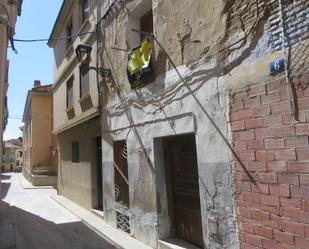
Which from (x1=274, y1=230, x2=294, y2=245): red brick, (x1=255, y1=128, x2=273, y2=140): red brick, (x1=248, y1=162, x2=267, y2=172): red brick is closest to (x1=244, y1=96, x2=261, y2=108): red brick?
(x1=255, y1=128, x2=273, y2=140): red brick

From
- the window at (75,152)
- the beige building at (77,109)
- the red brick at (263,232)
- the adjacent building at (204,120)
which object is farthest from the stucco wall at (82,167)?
the red brick at (263,232)

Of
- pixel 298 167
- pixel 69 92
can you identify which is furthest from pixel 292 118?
pixel 69 92

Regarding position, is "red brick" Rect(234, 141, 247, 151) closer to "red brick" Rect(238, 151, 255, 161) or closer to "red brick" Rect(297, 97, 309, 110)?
"red brick" Rect(238, 151, 255, 161)

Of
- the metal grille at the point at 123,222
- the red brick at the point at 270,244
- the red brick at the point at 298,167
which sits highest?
the red brick at the point at 298,167

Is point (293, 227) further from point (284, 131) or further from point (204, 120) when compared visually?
point (204, 120)

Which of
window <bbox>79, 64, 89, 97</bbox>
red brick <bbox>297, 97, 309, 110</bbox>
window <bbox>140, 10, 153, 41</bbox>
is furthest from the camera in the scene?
window <bbox>79, 64, 89, 97</bbox>

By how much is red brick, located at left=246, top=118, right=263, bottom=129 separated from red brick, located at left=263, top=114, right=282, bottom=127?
58mm

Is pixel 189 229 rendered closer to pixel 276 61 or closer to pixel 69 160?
pixel 276 61

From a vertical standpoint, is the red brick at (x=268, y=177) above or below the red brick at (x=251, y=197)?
above

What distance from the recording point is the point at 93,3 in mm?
9188

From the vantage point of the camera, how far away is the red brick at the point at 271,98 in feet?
11.1

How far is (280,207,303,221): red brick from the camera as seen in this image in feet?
10.4

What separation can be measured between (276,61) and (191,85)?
62.1 inches

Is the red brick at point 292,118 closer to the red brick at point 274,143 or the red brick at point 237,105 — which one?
the red brick at point 274,143
